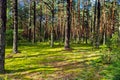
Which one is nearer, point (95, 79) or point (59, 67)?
point (95, 79)

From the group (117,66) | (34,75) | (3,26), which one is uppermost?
(3,26)

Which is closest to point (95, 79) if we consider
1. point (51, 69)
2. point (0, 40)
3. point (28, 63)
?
point (51, 69)

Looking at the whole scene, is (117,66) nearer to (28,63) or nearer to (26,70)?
(26,70)

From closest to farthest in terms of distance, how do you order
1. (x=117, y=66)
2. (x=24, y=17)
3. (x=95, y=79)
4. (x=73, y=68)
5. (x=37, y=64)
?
(x=117, y=66), (x=95, y=79), (x=73, y=68), (x=37, y=64), (x=24, y=17)

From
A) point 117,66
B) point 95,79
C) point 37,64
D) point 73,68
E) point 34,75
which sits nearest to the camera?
point 117,66

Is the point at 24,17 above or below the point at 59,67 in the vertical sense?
above

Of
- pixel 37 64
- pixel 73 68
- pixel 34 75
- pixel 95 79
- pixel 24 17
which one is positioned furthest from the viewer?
pixel 24 17

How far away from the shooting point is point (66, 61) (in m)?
18.1

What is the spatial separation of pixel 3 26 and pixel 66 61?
5.28m

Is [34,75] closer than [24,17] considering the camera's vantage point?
Yes

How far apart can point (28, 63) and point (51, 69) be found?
3027mm

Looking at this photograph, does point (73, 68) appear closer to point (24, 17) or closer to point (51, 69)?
point (51, 69)

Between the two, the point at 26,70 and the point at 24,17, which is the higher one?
the point at 24,17

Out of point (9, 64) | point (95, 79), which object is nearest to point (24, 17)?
point (9, 64)
